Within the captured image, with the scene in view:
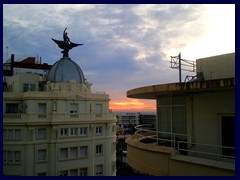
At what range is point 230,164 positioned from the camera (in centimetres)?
595

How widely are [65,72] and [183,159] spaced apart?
127ft

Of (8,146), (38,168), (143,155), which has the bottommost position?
(38,168)

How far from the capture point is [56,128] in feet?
120

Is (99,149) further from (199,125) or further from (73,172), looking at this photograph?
(199,125)

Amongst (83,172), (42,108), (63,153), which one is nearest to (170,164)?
(42,108)

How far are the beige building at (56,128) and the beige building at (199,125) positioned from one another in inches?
1156

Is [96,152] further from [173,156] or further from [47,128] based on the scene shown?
[173,156]

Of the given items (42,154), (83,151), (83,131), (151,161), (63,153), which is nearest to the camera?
(151,161)

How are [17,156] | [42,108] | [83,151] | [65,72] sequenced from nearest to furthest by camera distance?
1. [17,156]
2. [42,108]
3. [83,151]
4. [65,72]

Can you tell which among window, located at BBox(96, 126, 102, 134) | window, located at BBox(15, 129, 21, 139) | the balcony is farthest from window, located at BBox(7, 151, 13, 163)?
the balcony

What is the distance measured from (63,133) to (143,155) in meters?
30.7

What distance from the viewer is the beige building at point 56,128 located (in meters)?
34.8

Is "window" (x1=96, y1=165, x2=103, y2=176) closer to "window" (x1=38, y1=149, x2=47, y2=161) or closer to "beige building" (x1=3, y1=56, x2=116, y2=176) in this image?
"beige building" (x1=3, y1=56, x2=116, y2=176)
